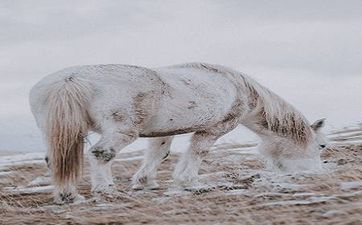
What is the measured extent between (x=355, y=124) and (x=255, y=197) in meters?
13.9

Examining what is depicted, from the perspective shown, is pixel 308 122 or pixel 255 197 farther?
pixel 308 122

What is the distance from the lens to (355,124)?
21188 mm

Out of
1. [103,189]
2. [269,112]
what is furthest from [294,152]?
[103,189]

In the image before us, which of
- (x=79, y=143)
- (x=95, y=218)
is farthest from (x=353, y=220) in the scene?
(x=79, y=143)

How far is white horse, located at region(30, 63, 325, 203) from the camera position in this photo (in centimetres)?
866

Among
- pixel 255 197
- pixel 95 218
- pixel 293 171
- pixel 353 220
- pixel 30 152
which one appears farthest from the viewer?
pixel 30 152

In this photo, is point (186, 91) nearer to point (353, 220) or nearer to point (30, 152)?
point (353, 220)

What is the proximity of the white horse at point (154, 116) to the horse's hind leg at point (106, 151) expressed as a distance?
0.4 inches

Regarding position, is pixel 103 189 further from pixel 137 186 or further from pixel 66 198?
pixel 137 186

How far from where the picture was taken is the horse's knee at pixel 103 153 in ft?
29.2

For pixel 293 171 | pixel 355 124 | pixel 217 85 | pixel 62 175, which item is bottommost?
pixel 355 124

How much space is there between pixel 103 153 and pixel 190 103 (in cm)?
137

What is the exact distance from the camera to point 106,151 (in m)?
8.91

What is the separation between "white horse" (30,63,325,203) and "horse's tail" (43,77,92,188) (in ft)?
0.03
